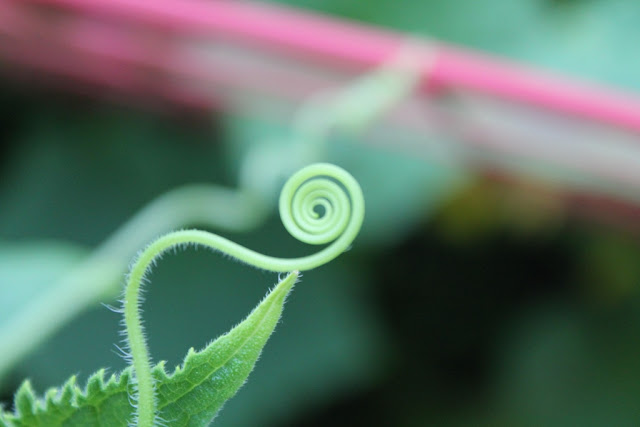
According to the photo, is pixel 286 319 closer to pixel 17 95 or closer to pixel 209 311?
pixel 209 311

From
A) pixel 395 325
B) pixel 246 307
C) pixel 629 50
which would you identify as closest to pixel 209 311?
pixel 246 307

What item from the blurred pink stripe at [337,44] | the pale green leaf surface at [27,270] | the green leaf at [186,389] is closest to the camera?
the green leaf at [186,389]

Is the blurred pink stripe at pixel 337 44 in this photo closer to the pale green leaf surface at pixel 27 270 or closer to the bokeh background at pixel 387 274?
the bokeh background at pixel 387 274

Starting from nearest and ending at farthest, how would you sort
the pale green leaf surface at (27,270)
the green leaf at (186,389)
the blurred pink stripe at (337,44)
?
the green leaf at (186,389) → the pale green leaf surface at (27,270) → the blurred pink stripe at (337,44)

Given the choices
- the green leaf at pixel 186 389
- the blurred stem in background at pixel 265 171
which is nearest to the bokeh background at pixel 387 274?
the blurred stem in background at pixel 265 171

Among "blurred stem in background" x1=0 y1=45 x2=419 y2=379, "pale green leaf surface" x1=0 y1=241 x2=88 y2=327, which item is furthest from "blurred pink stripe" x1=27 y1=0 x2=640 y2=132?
"pale green leaf surface" x1=0 y1=241 x2=88 y2=327

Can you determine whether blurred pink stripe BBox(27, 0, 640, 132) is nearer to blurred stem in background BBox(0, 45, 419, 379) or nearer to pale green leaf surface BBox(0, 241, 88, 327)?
blurred stem in background BBox(0, 45, 419, 379)
